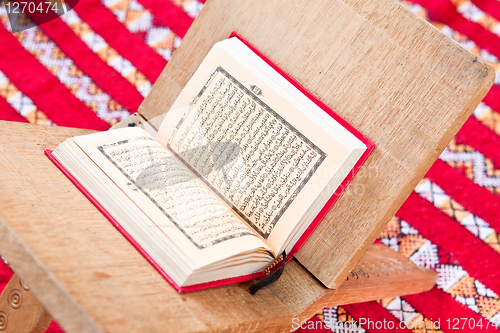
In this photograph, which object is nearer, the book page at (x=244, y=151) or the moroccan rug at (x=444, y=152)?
the book page at (x=244, y=151)

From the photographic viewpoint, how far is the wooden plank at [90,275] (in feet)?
1.43

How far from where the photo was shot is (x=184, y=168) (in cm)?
66

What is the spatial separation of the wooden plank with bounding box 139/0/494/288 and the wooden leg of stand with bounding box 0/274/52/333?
0.41m

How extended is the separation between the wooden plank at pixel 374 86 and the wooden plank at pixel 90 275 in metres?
0.10

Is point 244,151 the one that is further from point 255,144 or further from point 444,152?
point 444,152

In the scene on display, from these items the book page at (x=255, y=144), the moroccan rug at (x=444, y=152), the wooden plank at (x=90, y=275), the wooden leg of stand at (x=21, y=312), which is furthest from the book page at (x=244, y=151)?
the moroccan rug at (x=444, y=152)

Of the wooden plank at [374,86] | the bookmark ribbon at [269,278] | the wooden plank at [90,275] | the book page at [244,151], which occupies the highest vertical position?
the wooden plank at [374,86]

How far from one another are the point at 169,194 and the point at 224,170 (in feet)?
0.35

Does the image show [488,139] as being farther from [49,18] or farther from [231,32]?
Result: [49,18]

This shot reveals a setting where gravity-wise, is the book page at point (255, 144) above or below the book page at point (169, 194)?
above

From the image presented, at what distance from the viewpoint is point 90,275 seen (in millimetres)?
464

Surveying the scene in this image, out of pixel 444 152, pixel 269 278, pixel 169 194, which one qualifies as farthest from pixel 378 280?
pixel 444 152

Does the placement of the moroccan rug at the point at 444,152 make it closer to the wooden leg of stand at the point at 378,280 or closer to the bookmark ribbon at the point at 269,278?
the wooden leg of stand at the point at 378,280

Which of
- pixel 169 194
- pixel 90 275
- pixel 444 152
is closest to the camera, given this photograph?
pixel 90 275
